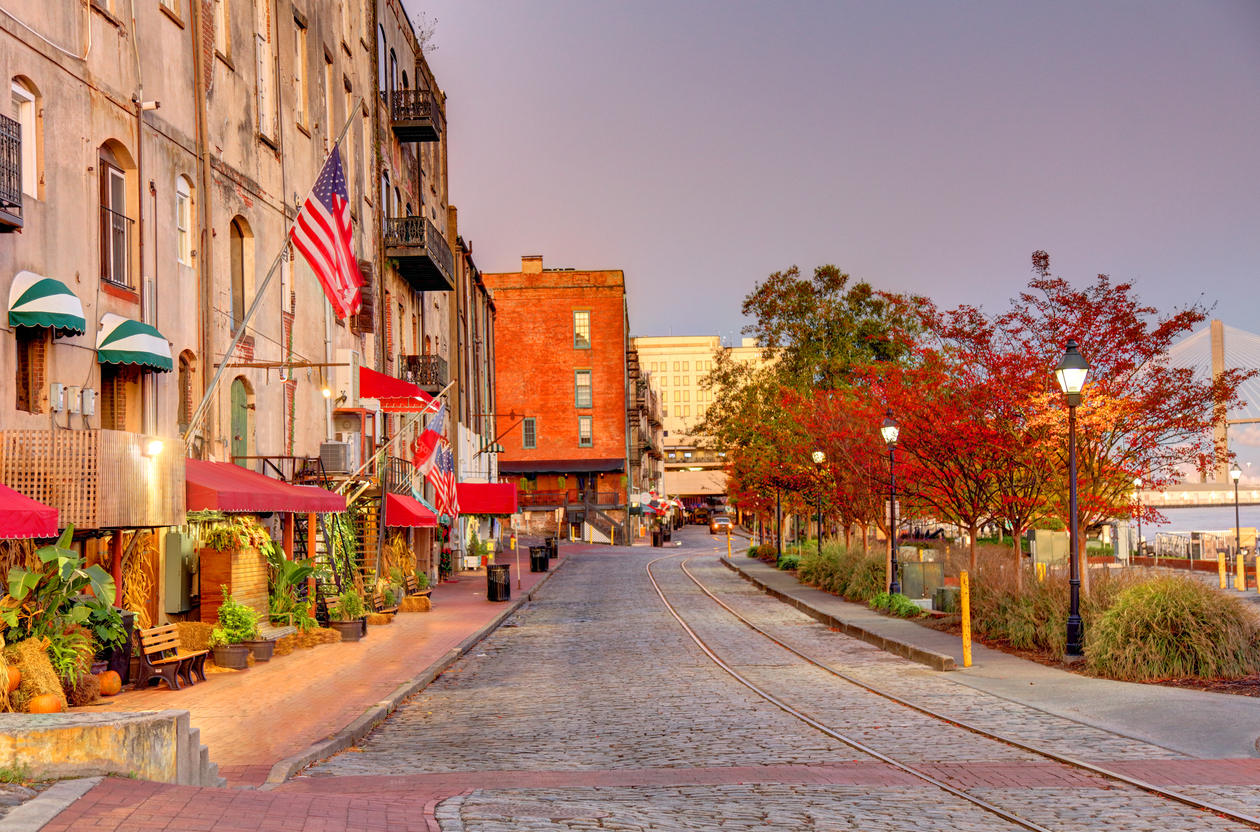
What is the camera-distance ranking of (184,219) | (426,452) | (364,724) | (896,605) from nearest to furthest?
(364,724), (184,219), (896,605), (426,452)

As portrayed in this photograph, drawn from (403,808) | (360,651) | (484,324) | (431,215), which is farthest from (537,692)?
(484,324)

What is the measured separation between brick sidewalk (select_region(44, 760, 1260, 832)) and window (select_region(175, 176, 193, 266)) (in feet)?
38.0

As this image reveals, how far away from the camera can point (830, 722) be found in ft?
40.4

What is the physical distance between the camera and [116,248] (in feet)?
53.7

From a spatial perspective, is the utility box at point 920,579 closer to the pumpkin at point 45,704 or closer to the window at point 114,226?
the window at point 114,226

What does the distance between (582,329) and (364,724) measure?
240 feet

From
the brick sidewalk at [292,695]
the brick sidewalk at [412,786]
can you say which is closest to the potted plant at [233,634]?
the brick sidewalk at [292,695]

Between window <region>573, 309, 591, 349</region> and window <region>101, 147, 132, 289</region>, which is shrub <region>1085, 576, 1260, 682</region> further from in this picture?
window <region>573, 309, 591, 349</region>

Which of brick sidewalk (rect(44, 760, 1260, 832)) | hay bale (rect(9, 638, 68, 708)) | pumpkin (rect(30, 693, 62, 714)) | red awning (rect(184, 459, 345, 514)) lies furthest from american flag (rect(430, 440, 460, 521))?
brick sidewalk (rect(44, 760, 1260, 832))

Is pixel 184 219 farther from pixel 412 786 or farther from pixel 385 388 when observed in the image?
pixel 412 786

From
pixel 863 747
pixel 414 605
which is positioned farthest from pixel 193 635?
pixel 414 605

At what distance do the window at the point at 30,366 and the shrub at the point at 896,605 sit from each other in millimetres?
16227

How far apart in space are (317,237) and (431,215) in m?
26.3

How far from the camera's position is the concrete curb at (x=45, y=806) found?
6215 millimetres
